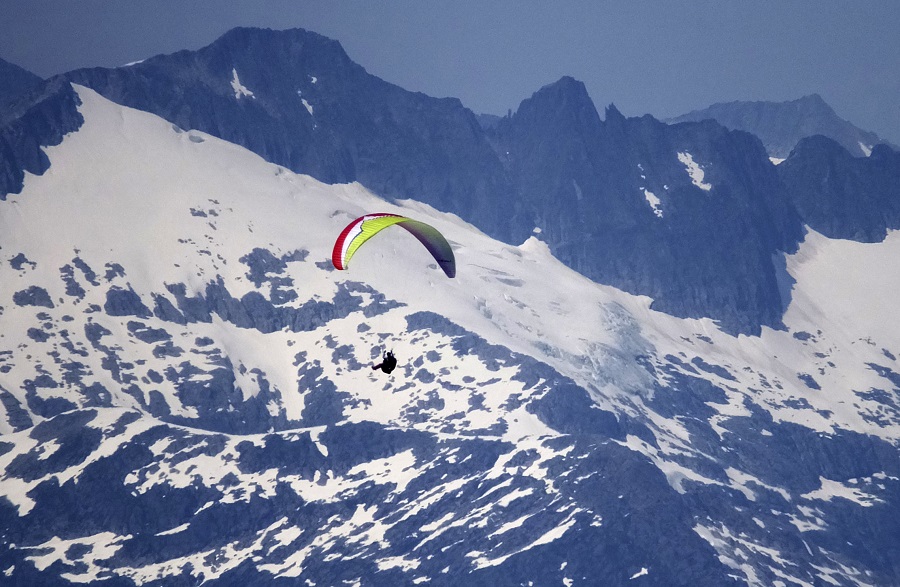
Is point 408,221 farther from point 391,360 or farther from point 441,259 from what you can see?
point 391,360

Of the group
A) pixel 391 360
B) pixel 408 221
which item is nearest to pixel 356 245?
pixel 408 221

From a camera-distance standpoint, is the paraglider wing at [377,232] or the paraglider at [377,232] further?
the paraglider wing at [377,232]

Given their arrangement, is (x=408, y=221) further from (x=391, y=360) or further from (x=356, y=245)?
(x=391, y=360)

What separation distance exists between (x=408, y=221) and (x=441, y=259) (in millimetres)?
5138

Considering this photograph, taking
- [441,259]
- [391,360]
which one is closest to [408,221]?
[441,259]

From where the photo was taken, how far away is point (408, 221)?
17275 cm

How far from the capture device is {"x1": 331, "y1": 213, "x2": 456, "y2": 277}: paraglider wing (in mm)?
168875

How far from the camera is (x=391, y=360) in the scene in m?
156

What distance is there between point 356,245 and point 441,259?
383 inches

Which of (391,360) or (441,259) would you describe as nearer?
(391,360)

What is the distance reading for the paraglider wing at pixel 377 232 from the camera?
169 meters

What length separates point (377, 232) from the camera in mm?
169750

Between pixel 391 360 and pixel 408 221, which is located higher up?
pixel 408 221

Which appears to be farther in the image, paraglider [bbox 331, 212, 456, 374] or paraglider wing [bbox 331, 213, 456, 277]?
paraglider wing [bbox 331, 213, 456, 277]
